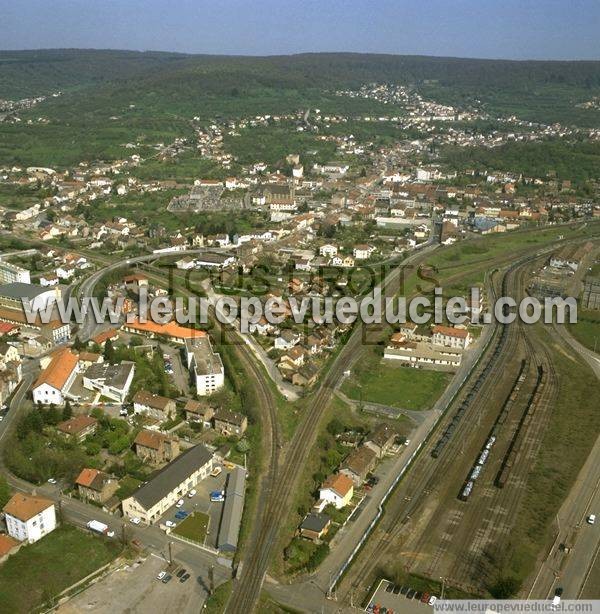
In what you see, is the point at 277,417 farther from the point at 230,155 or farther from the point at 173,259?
the point at 230,155

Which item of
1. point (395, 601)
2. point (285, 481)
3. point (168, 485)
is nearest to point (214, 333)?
point (285, 481)

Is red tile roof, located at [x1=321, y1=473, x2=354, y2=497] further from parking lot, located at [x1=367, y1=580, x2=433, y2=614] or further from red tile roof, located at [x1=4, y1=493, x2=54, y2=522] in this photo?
red tile roof, located at [x1=4, y1=493, x2=54, y2=522]

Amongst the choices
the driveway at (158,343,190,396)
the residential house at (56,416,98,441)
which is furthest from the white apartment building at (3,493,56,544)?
the driveway at (158,343,190,396)

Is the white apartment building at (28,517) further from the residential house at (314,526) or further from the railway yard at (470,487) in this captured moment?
the railway yard at (470,487)

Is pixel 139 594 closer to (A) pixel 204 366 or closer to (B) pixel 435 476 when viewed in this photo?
(B) pixel 435 476

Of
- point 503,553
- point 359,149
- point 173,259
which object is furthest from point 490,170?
point 503,553

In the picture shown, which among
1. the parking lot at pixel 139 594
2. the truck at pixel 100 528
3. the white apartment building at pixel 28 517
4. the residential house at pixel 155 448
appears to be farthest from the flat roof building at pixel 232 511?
the white apartment building at pixel 28 517

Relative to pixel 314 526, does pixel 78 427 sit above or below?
above
